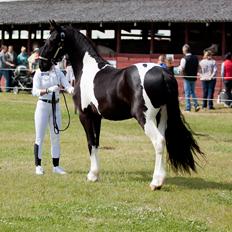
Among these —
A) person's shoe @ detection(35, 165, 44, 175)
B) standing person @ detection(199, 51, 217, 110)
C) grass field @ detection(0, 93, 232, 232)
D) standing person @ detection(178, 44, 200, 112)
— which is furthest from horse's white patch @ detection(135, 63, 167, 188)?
standing person @ detection(199, 51, 217, 110)

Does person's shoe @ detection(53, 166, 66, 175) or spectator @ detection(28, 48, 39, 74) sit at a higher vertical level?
spectator @ detection(28, 48, 39, 74)

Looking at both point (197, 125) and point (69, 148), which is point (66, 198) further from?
point (197, 125)

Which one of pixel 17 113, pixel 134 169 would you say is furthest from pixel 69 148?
pixel 17 113

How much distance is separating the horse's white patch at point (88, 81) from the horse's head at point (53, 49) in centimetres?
43

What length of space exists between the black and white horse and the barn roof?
1706cm

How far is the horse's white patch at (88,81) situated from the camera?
10.1 m

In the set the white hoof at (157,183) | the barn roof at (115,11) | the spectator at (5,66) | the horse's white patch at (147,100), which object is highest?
the barn roof at (115,11)

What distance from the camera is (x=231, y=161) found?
12.2 metres

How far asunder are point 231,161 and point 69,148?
11.2 feet

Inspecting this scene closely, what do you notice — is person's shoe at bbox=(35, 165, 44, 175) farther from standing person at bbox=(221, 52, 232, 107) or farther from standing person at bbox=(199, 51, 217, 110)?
standing person at bbox=(221, 52, 232, 107)

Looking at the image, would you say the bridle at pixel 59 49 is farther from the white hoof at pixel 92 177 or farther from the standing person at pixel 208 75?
the standing person at pixel 208 75

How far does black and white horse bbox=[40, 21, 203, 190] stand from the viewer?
9344mm

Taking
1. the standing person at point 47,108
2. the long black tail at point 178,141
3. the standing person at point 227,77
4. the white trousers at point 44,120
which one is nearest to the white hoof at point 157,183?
the long black tail at point 178,141

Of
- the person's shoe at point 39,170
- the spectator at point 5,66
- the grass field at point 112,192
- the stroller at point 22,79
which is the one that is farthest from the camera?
the spectator at point 5,66
